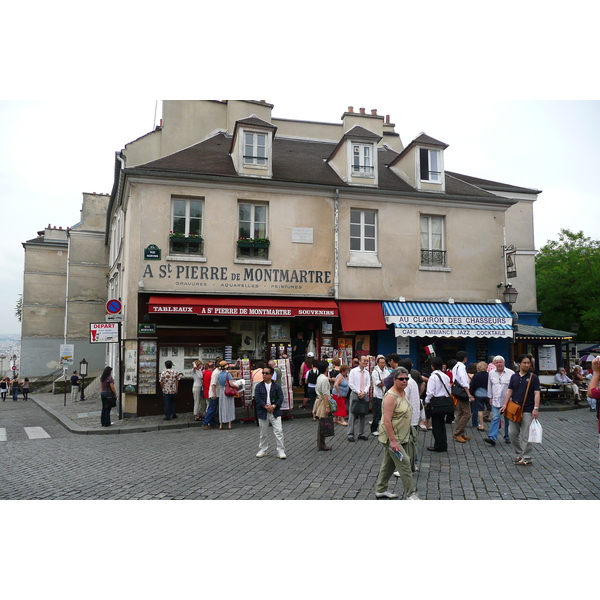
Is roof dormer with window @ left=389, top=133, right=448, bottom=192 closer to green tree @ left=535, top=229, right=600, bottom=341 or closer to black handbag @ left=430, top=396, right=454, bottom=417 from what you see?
black handbag @ left=430, top=396, right=454, bottom=417

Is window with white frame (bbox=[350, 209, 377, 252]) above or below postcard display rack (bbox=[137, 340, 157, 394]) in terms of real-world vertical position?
above

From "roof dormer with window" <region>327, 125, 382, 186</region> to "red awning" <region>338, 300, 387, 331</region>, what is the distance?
4.22 m

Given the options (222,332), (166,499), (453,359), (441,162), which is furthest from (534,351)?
(166,499)

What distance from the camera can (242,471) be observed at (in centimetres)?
789

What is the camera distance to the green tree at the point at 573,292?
3027cm

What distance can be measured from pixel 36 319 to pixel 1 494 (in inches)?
1399

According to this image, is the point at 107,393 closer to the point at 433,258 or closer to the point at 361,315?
the point at 361,315

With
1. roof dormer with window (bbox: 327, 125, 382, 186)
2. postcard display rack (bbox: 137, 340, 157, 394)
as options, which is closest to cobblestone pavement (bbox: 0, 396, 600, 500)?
postcard display rack (bbox: 137, 340, 157, 394)

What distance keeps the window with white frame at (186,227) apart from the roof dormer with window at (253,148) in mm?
1899

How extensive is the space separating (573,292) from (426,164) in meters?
18.4

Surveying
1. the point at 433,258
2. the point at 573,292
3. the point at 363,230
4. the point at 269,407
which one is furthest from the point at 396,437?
the point at 573,292

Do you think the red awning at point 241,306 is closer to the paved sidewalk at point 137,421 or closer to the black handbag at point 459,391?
the paved sidewalk at point 137,421

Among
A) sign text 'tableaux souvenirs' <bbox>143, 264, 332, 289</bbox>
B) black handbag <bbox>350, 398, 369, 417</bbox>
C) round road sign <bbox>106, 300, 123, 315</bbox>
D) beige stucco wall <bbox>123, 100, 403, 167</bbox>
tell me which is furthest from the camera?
beige stucco wall <bbox>123, 100, 403, 167</bbox>

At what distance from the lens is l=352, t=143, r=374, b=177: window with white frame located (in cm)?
1731
